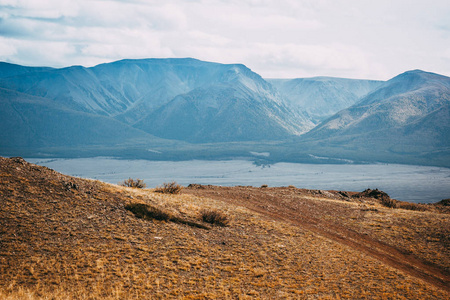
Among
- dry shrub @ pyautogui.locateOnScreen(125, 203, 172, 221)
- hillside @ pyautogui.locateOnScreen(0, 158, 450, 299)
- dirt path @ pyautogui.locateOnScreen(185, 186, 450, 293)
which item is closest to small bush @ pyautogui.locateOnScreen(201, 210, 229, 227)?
hillside @ pyautogui.locateOnScreen(0, 158, 450, 299)

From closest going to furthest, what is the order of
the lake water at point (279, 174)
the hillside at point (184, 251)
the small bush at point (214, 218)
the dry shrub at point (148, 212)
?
the hillside at point (184, 251) → the dry shrub at point (148, 212) → the small bush at point (214, 218) → the lake water at point (279, 174)

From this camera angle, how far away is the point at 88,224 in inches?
478

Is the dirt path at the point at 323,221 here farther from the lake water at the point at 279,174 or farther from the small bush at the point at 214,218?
the lake water at the point at 279,174

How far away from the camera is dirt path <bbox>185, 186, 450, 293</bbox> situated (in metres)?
13.4

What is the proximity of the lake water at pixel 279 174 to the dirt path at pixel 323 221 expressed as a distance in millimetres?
80809

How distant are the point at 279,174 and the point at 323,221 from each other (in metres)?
125

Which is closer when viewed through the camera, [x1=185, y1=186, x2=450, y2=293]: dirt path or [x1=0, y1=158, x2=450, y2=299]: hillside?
[x1=0, y1=158, x2=450, y2=299]: hillside

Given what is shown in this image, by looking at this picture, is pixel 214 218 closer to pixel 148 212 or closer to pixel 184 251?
pixel 148 212

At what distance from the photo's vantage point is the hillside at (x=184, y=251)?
379 inches

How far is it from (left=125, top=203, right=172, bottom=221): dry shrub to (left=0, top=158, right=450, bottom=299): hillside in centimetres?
19

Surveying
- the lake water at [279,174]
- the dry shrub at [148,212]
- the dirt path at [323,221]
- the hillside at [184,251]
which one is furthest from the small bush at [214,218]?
the lake water at [279,174]

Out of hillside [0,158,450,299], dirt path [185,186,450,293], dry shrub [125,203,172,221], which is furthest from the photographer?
dry shrub [125,203,172,221]

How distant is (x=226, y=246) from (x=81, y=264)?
16.4 ft

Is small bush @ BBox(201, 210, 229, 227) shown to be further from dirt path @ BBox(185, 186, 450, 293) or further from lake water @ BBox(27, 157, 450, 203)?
lake water @ BBox(27, 157, 450, 203)
